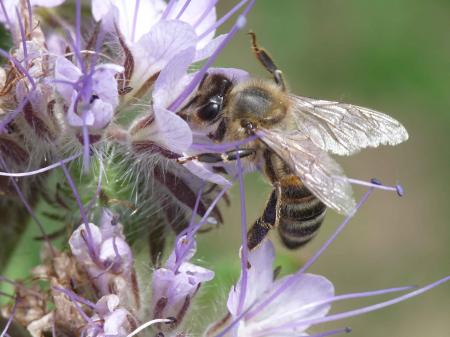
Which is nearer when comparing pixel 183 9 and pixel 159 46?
pixel 159 46

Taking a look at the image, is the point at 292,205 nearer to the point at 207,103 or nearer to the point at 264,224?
the point at 264,224

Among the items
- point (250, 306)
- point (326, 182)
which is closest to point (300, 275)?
point (250, 306)

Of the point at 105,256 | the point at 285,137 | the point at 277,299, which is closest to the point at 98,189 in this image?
the point at 105,256

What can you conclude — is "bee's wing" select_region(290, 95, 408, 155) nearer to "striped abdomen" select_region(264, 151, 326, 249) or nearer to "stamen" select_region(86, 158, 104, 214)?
"striped abdomen" select_region(264, 151, 326, 249)

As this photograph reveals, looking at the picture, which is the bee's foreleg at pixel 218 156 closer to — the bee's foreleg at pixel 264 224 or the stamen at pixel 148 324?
the bee's foreleg at pixel 264 224

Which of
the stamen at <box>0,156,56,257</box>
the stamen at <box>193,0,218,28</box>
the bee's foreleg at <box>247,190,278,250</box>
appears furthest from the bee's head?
the stamen at <box>0,156,56,257</box>

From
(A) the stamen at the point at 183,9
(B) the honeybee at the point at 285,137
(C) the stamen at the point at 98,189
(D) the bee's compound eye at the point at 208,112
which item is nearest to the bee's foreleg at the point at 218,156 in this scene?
(B) the honeybee at the point at 285,137

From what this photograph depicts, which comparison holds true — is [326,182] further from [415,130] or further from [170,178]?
[415,130]
